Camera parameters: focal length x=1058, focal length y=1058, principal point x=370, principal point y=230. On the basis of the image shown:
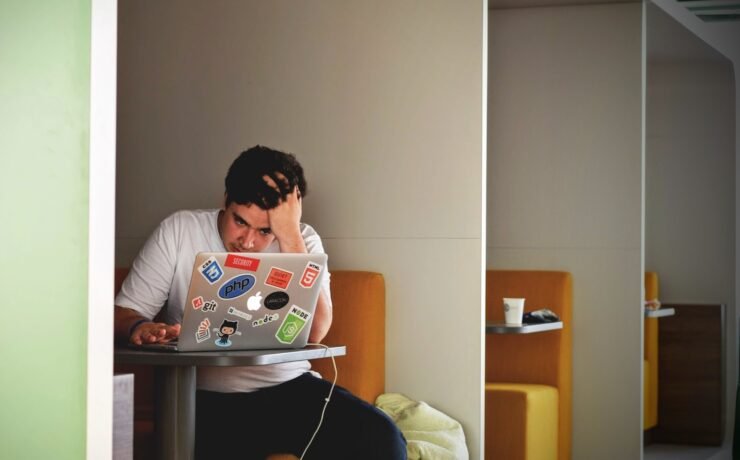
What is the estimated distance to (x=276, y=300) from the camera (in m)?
2.80

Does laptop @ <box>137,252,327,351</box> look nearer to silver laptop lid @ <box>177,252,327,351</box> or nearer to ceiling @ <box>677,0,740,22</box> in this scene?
silver laptop lid @ <box>177,252,327,351</box>

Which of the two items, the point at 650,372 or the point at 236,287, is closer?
the point at 236,287

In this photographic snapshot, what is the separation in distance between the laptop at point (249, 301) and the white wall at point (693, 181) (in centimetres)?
475

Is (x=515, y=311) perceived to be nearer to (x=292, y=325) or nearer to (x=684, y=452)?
(x=292, y=325)

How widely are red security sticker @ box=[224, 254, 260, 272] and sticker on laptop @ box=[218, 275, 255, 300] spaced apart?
0.02 m

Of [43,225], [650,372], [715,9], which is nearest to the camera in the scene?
[43,225]

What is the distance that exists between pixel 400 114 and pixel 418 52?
0.25 metres

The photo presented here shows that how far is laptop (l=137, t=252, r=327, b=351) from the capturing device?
107 inches

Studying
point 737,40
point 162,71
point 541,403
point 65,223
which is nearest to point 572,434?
point 541,403

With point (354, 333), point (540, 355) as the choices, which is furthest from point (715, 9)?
point (354, 333)

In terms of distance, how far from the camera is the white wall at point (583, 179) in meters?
5.34

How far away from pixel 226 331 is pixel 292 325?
18 cm

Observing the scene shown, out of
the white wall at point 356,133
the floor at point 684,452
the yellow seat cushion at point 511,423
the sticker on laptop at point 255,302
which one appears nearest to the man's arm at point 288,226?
the white wall at point 356,133

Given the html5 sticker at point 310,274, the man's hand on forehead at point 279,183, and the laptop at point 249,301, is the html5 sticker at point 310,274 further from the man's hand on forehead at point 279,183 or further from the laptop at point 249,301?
the man's hand on forehead at point 279,183
